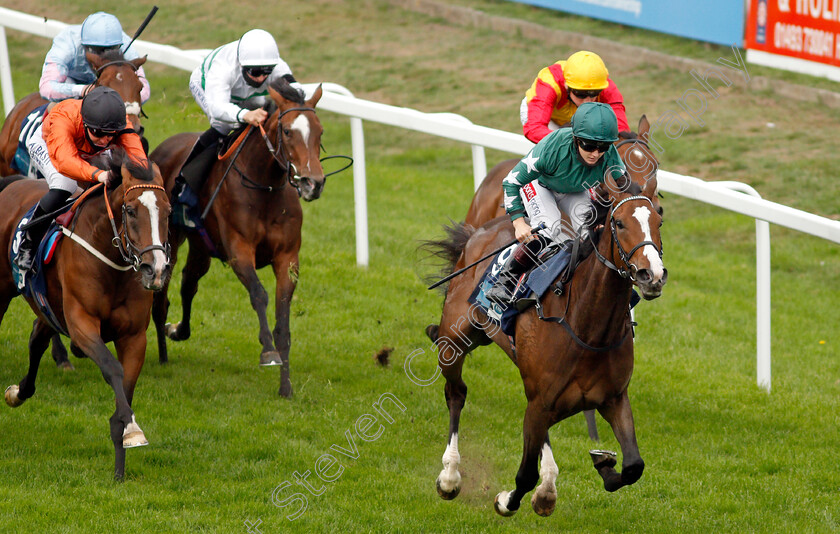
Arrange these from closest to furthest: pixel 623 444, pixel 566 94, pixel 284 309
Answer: pixel 623 444 → pixel 566 94 → pixel 284 309

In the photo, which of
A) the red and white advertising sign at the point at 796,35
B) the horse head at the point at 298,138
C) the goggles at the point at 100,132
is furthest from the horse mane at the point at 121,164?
the red and white advertising sign at the point at 796,35

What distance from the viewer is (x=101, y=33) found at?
7598 mm

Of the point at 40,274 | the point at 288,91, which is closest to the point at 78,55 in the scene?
the point at 288,91

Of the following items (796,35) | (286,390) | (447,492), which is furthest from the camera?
(796,35)

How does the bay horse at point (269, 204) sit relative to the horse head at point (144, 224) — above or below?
below

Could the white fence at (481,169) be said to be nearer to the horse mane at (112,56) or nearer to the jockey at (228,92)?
A: the jockey at (228,92)

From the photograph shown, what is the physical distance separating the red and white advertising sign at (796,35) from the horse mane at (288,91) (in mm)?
8105

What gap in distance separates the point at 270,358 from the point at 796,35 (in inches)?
364

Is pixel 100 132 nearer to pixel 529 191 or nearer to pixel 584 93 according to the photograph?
pixel 529 191

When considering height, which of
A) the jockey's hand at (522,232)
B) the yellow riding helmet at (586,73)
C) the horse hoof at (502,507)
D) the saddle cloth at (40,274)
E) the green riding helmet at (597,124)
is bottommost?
the horse hoof at (502,507)

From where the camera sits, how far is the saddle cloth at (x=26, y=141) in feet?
25.2

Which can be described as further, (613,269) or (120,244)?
(120,244)

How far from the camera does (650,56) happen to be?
15.9m

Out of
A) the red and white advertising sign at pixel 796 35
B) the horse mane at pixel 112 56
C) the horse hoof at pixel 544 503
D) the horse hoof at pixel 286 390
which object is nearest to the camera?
the horse hoof at pixel 544 503
